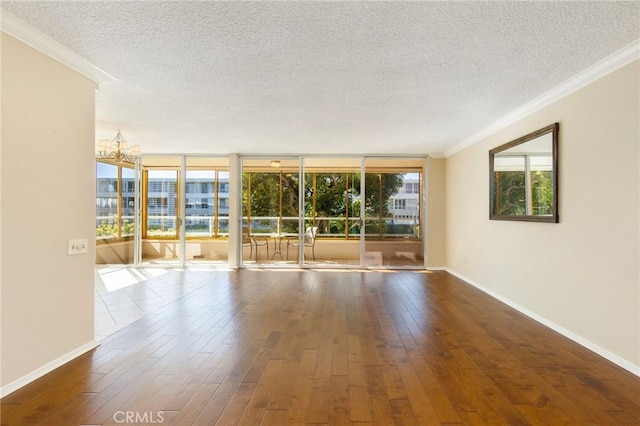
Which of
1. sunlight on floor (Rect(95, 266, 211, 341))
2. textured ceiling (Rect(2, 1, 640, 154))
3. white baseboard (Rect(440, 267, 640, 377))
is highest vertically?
textured ceiling (Rect(2, 1, 640, 154))

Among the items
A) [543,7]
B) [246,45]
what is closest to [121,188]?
[246,45]

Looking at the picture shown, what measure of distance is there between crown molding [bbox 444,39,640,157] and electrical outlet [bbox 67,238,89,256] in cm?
466

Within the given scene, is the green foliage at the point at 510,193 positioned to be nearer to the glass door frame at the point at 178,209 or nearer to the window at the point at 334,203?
the window at the point at 334,203

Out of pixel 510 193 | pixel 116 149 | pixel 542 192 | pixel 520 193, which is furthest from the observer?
pixel 116 149

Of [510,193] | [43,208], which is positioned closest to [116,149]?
[43,208]

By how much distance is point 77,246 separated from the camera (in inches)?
113

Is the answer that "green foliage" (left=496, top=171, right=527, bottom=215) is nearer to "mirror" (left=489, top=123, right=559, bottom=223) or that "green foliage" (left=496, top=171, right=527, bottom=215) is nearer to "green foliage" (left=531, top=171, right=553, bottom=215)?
"mirror" (left=489, top=123, right=559, bottom=223)

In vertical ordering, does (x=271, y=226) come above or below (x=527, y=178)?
below

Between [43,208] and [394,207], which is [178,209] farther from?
[43,208]

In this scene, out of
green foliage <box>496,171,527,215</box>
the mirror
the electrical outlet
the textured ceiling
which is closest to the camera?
the textured ceiling

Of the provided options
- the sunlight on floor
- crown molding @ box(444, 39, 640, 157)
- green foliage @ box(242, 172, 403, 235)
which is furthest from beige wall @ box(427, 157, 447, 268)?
the sunlight on floor

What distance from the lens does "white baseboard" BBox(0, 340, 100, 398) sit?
7.40ft

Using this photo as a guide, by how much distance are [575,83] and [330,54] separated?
241 centimetres

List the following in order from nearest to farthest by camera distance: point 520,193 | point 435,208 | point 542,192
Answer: point 542,192 < point 520,193 < point 435,208
